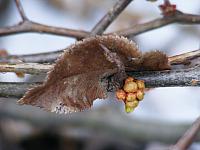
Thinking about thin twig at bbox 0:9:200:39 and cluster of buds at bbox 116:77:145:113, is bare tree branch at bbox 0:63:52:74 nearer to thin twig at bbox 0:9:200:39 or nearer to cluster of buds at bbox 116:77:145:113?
cluster of buds at bbox 116:77:145:113

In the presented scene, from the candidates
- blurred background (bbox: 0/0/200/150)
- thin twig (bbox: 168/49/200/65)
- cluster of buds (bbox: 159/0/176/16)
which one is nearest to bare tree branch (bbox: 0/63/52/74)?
thin twig (bbox: 168/49/200/65)

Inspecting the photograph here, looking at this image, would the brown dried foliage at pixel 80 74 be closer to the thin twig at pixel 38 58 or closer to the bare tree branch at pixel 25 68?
the bare tree branch at pixel 25 68

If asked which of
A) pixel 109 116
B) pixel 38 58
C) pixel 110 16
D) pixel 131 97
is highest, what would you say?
pixel 110 16

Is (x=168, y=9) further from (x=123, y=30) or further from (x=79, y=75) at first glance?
(x=79, y=75)

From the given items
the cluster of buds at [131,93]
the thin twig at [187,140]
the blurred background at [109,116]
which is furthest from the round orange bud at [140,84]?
the blurred background at [109,116]

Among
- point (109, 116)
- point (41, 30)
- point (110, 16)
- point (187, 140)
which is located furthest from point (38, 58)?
point (109, 116)

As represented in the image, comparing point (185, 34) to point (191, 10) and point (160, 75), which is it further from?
point (160, 75)
